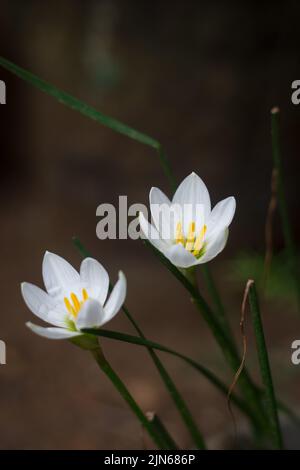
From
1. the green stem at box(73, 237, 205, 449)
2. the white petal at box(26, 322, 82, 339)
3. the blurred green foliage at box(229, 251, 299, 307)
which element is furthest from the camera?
the blurred green foliage at box(229, 251, 299, 307)

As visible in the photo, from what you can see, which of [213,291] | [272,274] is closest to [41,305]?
[213,291]

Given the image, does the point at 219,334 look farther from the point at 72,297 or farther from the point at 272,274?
the point at 272,274

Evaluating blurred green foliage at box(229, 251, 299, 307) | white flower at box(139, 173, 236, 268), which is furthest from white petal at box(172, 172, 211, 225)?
blurred green foliage at box(229, 251, 299, 307)

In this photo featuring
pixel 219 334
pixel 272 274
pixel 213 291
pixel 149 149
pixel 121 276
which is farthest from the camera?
pixel 149 149

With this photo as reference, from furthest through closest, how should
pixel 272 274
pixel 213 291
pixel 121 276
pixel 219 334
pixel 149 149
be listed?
pixel 149 149
pixel 272 274
pixel 213 291
pixel 219 334
pixel 121 276

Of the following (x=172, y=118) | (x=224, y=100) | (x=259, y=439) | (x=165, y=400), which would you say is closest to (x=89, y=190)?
(x=172, y=118)

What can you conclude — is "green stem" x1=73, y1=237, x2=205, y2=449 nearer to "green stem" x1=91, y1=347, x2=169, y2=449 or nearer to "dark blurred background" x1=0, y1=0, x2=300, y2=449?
"green stem" x1=91, y1=347, x2=169, y2=449

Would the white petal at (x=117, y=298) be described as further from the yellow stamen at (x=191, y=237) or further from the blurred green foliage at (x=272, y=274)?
the blurred green foliage at (x=272, y=274)
